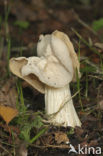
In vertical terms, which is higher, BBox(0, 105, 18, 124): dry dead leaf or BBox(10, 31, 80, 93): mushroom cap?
BBox(10, 31, 80, 93): mushroom cap

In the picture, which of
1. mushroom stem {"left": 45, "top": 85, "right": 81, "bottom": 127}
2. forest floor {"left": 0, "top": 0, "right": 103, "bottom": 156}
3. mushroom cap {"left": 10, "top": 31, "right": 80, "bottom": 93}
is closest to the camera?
forest floor {"left": 0, "top": 0, "right": 103, "bottom": 156}

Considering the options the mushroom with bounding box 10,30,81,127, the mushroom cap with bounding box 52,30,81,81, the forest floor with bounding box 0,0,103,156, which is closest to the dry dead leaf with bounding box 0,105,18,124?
the forest floor with bounding box 0,0,103,156

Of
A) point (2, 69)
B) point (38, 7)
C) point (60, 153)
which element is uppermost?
point (38, 7)

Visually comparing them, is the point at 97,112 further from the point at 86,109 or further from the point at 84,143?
the point at 84,143

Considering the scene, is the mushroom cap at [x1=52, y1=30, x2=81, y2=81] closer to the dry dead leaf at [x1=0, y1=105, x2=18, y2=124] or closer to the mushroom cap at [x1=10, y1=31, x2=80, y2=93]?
the mushroom cap at [x1=10, y1=31, x2=80, y2=93]

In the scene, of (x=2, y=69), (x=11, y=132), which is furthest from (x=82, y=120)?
(x=2, y=69)

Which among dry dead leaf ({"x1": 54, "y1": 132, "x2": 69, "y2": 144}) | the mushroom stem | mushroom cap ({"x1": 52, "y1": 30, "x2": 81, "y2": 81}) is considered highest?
mushroom cap ({"x1": 52, "y1": 30, "x2": 81, "y2": 81})

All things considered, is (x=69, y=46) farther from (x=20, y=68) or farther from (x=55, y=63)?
(x=20, y=68)
